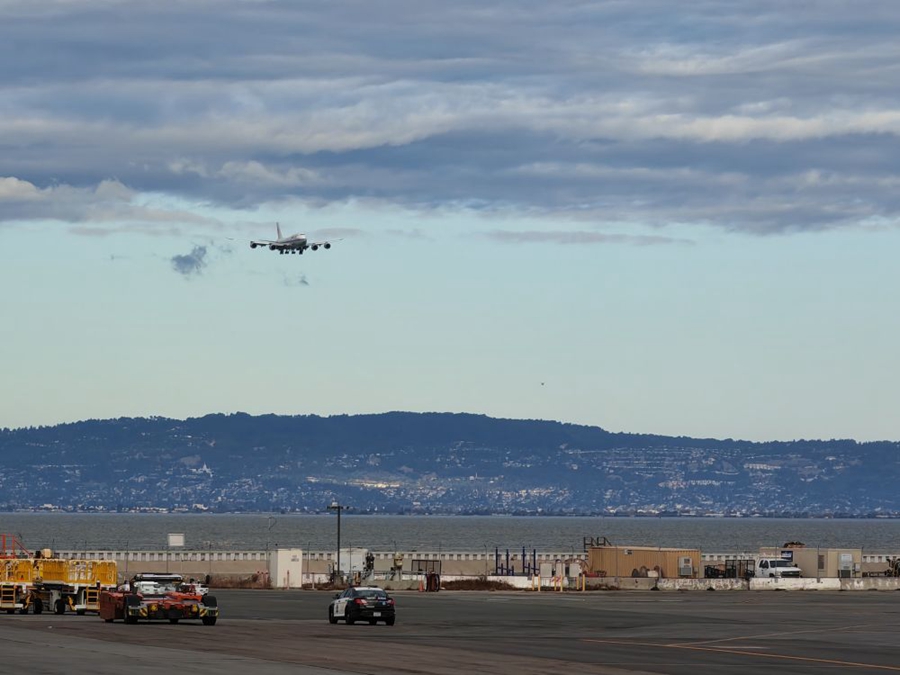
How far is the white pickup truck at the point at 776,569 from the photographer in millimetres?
119688

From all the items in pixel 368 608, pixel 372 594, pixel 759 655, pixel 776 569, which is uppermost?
pixel 776 569

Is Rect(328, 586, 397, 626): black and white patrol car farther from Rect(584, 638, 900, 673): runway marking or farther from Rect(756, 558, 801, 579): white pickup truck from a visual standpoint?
Rect(756, 558, 801, 579): white pickup truck

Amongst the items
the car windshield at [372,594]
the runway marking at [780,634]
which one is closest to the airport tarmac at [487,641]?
the runway marking at [780,634]

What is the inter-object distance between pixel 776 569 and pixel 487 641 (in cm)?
7168

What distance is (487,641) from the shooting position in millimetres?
52812

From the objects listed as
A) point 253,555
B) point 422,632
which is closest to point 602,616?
point 422,632

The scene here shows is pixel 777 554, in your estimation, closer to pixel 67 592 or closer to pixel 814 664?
pixel 67 592

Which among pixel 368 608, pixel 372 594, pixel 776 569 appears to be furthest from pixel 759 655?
pixel 776 569

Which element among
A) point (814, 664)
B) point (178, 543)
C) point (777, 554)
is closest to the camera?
point (814, 664)

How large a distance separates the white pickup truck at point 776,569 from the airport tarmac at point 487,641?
36856 millimetres

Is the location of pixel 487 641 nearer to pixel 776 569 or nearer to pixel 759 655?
pixel 759 655

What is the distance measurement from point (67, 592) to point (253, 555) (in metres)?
114

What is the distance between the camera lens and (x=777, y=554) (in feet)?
462

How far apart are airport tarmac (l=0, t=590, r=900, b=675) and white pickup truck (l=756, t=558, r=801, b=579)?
3686cm
